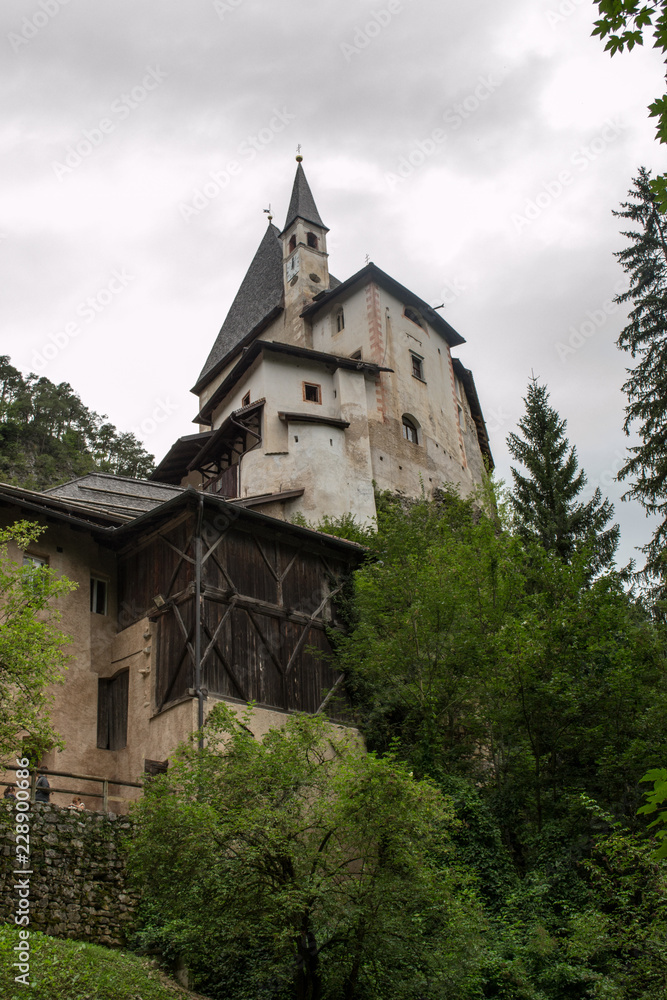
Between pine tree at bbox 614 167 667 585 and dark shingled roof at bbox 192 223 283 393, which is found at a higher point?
dark shingled roof at bbox 192 223 283 393

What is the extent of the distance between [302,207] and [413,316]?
806 centimetres

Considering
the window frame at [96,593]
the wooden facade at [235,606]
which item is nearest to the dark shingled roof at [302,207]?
the wooden facade at [235,606]

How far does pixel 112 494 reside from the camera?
24844 mm

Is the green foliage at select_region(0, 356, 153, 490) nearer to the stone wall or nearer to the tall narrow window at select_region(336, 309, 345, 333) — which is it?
the tall narrow window at select_region(336, 309, 345, 333)

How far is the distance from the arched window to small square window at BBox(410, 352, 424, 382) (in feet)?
7.80

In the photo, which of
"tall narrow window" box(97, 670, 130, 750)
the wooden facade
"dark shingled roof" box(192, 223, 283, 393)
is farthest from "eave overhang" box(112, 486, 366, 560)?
"dark shingled roof" box(192, 223, 283, 393)

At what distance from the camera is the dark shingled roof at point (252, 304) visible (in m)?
43.6

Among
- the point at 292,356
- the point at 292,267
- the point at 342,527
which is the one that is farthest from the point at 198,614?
the point at 292,267

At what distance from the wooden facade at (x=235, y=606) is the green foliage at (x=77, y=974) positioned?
6380 millimetres

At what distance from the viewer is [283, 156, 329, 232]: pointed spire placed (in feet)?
140

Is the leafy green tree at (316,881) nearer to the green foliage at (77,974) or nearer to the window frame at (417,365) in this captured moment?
the green foliage at (77,974)

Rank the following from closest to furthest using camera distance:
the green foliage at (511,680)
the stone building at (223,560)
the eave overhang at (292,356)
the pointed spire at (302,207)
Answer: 1. the green foliage at (511,680)
2. the stone building at (223,560)
3. the eave overhang at (292,356)
4. the pointed spire at (302,207)

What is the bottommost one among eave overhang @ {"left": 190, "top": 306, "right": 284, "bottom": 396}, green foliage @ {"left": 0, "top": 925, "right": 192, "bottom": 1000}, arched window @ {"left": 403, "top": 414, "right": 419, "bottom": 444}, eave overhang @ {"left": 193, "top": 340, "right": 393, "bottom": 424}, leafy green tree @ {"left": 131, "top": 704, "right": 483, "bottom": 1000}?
green foliage @ {"left": 0, "top": 925, "right": 192, "bottom": 1000}

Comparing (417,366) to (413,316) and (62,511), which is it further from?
(62,511)
